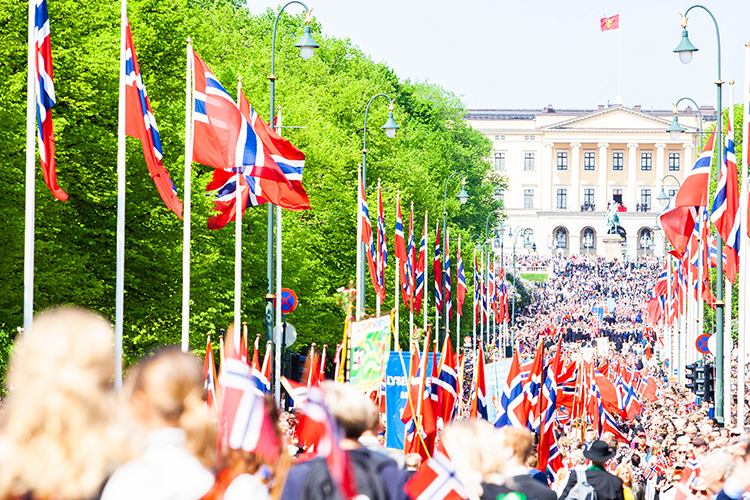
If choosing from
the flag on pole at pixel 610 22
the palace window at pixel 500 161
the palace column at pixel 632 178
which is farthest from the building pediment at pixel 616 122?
the flag on pole at pixel 610 22

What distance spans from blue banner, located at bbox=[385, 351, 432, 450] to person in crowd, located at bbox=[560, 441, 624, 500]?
5.34 meters

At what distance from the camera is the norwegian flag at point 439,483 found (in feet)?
15.2

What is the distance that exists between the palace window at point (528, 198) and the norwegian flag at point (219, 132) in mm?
116383

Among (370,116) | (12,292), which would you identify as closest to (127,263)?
(12,292)

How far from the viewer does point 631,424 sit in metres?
25.9

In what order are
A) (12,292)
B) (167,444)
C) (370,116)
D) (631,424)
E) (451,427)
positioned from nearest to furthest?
(167,444) < (451,427) < (12,292) < (631,424) < (370,116)

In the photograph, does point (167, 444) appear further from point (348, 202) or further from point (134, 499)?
point (348, 202)

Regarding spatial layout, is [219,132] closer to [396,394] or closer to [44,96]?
[44,96]

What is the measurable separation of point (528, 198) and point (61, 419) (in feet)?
421

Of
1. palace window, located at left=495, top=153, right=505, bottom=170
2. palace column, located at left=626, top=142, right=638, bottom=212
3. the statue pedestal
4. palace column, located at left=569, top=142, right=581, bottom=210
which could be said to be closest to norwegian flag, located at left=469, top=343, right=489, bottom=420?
the statue pedestal

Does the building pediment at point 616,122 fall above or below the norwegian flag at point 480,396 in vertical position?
above

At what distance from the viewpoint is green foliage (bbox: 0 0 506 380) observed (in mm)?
18188

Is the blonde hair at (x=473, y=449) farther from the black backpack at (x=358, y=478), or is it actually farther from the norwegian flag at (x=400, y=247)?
the norwegian flag at (x=400, y=247)

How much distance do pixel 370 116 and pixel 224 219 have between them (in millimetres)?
20924
